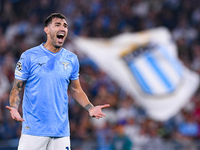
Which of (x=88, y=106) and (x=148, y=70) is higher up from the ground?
(x=148, y=70)

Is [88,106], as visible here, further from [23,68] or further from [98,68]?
[98,68]

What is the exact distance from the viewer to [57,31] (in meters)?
5.02

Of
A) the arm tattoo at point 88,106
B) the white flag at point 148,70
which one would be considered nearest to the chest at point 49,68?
the arm tattoo at point 88,106

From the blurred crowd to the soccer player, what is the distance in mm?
5168

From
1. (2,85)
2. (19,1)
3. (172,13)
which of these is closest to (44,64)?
(2,85)

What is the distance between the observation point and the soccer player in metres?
4.92

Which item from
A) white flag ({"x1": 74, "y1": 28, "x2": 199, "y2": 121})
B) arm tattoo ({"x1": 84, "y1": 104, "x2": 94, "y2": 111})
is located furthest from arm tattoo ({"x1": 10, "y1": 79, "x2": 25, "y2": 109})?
white flag ({"x1": 74, "y1": 28, "x2": 199, "y2": 121})

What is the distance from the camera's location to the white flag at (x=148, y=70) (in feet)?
39.9

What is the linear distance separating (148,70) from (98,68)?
1578mm

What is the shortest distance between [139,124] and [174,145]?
99 centimetres

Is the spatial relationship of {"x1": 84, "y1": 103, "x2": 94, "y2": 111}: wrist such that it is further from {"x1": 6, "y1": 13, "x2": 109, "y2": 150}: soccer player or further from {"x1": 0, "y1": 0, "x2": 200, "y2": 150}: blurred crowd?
{"x1": 0, "y1": 0, "x2": 200, "y2": 150}: blurred crowd

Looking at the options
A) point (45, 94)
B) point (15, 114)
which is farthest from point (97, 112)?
point (15, 114)

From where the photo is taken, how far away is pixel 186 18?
16.0m

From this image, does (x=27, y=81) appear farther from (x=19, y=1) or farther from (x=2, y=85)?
(x=19, y=1)
